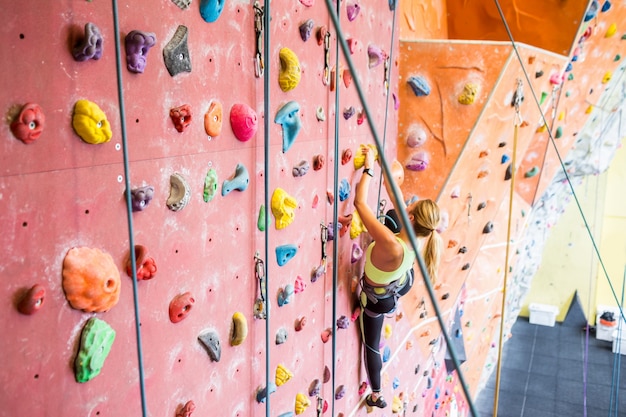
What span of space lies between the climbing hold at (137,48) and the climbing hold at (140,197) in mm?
245

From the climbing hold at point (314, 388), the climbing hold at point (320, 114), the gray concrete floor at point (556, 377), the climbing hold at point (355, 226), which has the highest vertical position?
the climbing hold at point (320, 114)

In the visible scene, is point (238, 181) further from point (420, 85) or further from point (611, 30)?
point (611, 30)

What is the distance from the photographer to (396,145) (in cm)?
283

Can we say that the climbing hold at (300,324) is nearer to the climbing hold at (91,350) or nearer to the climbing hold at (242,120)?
the climbing hold at (242,120)

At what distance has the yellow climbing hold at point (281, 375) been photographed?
188 centimetres

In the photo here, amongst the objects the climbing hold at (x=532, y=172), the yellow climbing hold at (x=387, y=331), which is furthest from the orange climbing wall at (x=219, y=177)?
the climbing hold at (x=532, y=172)

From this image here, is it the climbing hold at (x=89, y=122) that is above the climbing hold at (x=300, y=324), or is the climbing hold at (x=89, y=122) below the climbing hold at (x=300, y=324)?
above

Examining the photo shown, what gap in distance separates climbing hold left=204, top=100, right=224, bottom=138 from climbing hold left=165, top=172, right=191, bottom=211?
0.15 m

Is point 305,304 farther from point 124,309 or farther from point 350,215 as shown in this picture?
point 124,309

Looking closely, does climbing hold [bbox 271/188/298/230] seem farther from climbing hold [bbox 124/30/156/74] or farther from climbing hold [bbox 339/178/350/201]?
climbing hold [bbox 124/30/156/74]

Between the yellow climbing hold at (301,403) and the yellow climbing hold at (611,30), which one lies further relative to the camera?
the yellow climbing hold at (611,30)

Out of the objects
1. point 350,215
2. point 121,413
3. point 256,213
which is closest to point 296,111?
point 256,213

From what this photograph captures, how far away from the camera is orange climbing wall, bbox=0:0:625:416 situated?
933 millimetres

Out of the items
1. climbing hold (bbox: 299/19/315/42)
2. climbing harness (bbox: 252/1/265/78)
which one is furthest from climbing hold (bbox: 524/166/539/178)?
climbing harness (bbox: 252/1/265/78)
